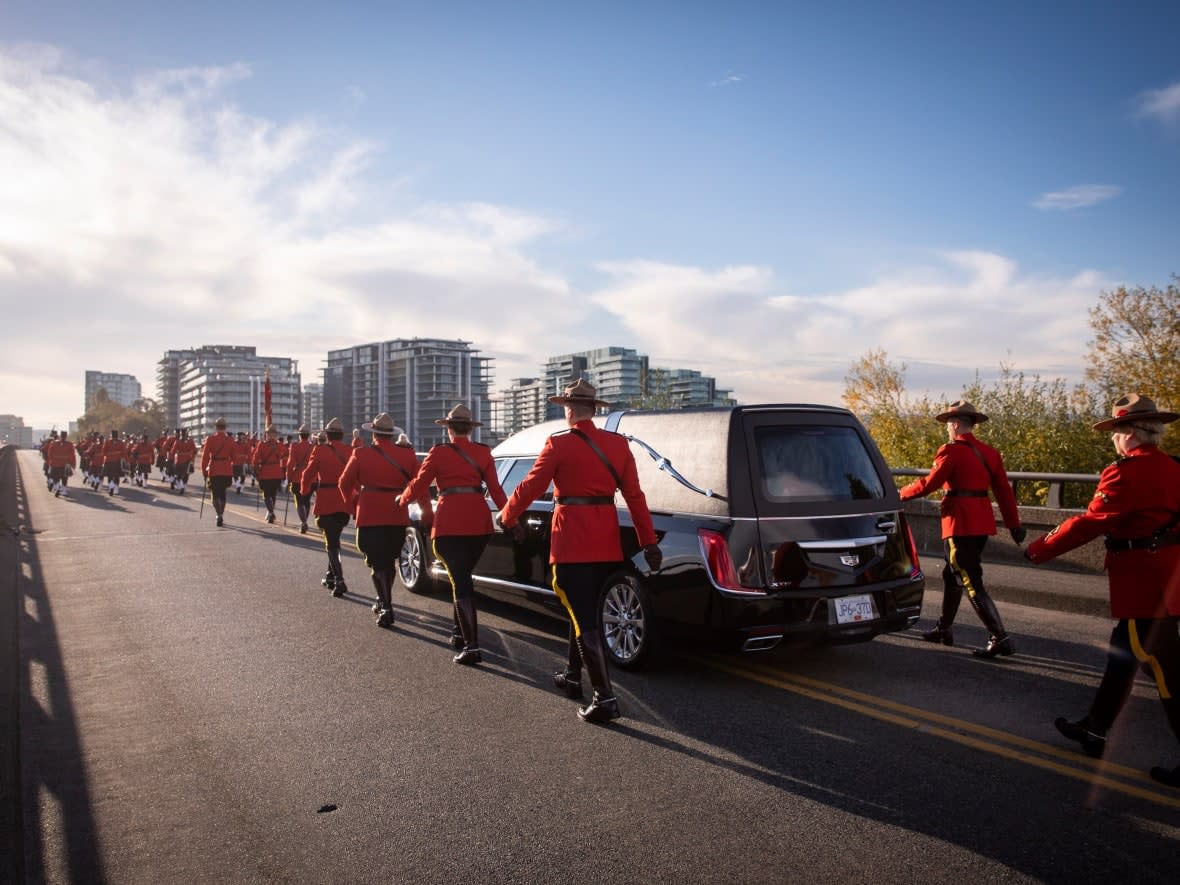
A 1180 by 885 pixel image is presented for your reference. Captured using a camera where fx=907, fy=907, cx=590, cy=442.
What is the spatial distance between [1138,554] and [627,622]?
3.18 metres

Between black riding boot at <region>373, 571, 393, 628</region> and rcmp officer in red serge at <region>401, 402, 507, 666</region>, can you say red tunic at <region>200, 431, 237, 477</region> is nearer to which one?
black riding boot at <region>373, 571, 393, 628</region>

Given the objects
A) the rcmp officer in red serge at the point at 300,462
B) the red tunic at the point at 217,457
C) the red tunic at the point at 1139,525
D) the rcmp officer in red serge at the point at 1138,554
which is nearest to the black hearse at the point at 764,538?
the rcmp officer in red serge at the point at 1138,554

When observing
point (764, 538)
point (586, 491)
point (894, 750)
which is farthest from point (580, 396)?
point (894, 750)

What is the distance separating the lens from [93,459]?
35.1 m

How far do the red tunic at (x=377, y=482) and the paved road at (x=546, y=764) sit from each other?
1.21 metres

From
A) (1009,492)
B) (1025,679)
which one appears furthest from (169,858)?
(1009,492)

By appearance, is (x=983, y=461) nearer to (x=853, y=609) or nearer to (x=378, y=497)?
(x=853, y=609)

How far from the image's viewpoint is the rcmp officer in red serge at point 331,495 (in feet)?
33.2

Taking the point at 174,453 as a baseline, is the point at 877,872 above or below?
below

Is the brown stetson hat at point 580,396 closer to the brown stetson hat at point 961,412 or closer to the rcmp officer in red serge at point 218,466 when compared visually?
the brown stetson hat at point 961,412

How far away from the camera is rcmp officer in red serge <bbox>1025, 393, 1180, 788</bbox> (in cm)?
449

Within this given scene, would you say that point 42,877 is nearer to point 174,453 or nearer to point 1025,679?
point 1025,679

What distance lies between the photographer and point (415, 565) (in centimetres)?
992

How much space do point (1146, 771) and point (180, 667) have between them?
6.22 meters
